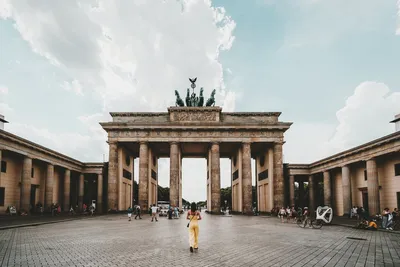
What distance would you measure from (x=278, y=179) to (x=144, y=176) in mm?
19822

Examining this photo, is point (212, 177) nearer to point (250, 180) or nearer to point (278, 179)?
point (250, 180)

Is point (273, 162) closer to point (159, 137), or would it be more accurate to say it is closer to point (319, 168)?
point (319, 168)

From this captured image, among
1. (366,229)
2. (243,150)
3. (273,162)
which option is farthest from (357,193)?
(366,229)

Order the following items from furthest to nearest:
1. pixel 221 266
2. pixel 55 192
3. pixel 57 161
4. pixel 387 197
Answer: pixel 55 192 < pixel 57 161 < pixel 387 197 < pixel 221 266

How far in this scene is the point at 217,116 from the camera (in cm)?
4934

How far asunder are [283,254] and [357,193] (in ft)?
113

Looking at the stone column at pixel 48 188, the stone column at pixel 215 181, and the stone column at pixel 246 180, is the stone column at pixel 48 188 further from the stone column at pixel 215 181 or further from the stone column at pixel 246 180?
the stone column at pixel 246 180

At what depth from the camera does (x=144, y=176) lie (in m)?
48.2

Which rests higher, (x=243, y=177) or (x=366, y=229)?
(x=243, y=177)

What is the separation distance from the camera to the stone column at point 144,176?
47.2 m

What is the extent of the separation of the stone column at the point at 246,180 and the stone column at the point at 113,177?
19030mm

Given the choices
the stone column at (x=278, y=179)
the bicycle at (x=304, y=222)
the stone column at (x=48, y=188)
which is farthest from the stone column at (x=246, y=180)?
the stone column at (x=48, y=188)

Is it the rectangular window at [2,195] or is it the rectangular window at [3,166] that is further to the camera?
the rectangular window at [3,166]

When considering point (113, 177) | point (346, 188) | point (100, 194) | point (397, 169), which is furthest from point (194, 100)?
point (397, 169)
